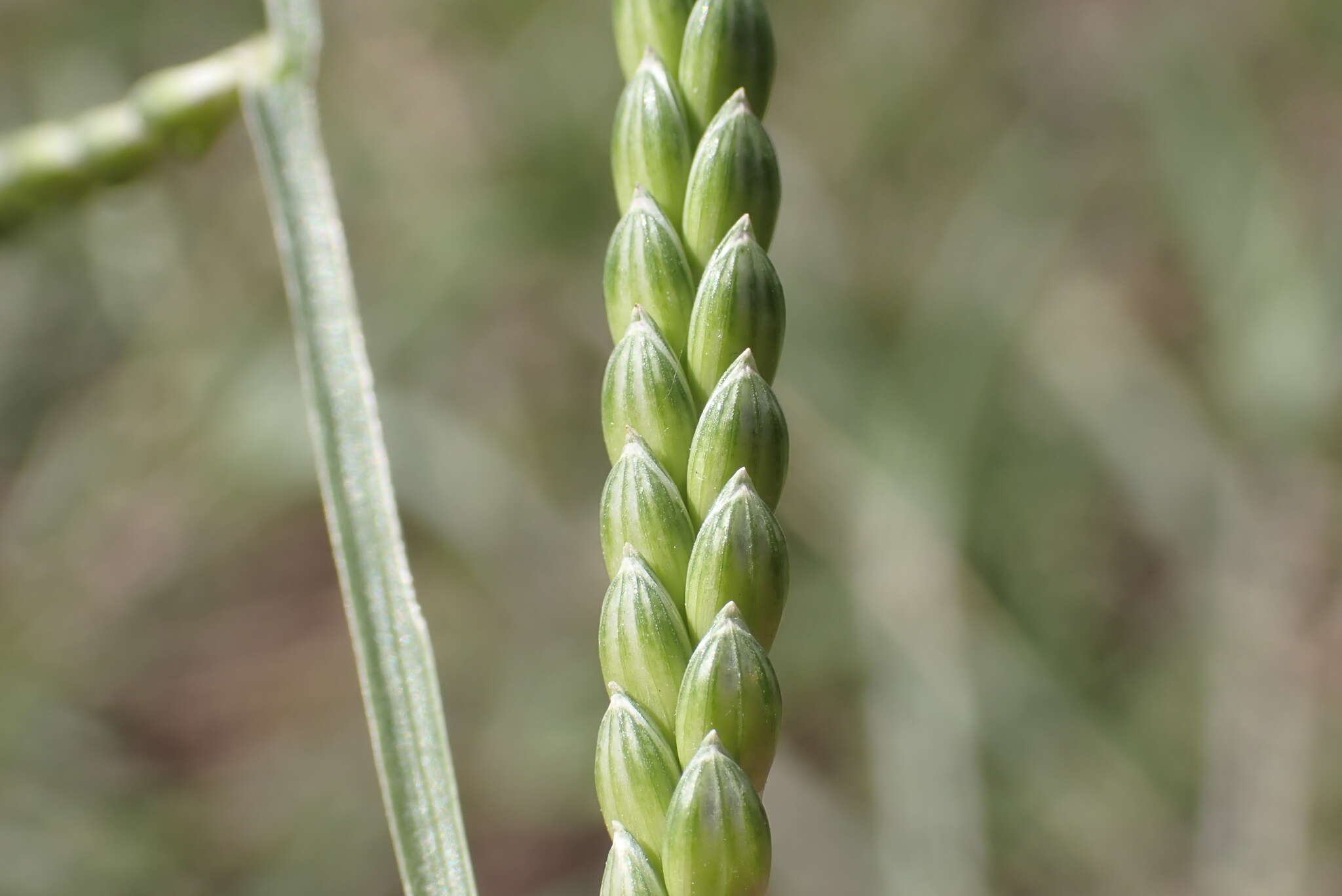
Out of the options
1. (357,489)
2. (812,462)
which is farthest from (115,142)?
(812,462)

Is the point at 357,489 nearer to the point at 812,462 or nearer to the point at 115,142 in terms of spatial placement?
the point at 115,142

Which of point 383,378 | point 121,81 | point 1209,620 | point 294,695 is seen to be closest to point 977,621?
point 1209,620

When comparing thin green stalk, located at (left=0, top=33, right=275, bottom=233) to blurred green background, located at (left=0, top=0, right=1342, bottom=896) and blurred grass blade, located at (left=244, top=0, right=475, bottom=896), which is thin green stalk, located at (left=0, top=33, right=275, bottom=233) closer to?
blurred grass blade, located at (left=244, top=0, right=475, bottom=896)

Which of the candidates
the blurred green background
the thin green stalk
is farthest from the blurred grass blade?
the blurred green background

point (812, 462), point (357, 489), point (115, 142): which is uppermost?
point (812, 462)

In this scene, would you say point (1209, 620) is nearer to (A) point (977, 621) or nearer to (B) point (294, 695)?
(A) point (977, 621)

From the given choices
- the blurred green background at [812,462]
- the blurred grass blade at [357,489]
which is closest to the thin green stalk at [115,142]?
the blurred grass blade at [357,489]
